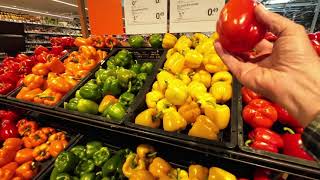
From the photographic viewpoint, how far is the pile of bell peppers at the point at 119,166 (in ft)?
4.73

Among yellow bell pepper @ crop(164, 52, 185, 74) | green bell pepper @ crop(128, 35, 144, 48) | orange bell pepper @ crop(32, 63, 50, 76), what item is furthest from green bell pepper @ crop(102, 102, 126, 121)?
orange bell pepper @ crop(32, 63, 50, 76)

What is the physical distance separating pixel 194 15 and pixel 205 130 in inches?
44.3

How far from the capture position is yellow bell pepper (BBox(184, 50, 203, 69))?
1732mm

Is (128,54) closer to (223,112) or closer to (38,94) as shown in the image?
(38,94)

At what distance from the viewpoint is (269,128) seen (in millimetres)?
1408

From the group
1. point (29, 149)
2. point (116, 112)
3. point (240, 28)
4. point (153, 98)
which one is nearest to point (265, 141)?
point (240, 28)

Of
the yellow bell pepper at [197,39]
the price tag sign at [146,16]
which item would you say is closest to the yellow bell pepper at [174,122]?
the yellow bell pepper at [197,39]

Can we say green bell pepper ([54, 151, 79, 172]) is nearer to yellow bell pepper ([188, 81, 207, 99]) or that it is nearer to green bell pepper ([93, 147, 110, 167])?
green bell pepper ([93, 147, 110, 167])

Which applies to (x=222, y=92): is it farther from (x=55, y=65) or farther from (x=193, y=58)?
(x=55, y=65)

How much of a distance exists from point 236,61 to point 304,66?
12.3 inches

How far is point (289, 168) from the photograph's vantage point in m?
1.08

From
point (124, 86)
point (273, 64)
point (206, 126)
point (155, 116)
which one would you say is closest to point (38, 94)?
point (124, 86)

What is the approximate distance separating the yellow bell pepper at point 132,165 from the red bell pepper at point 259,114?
28.8 inches

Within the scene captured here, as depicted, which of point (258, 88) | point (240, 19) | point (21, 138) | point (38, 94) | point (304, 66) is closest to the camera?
point (304, 66)
